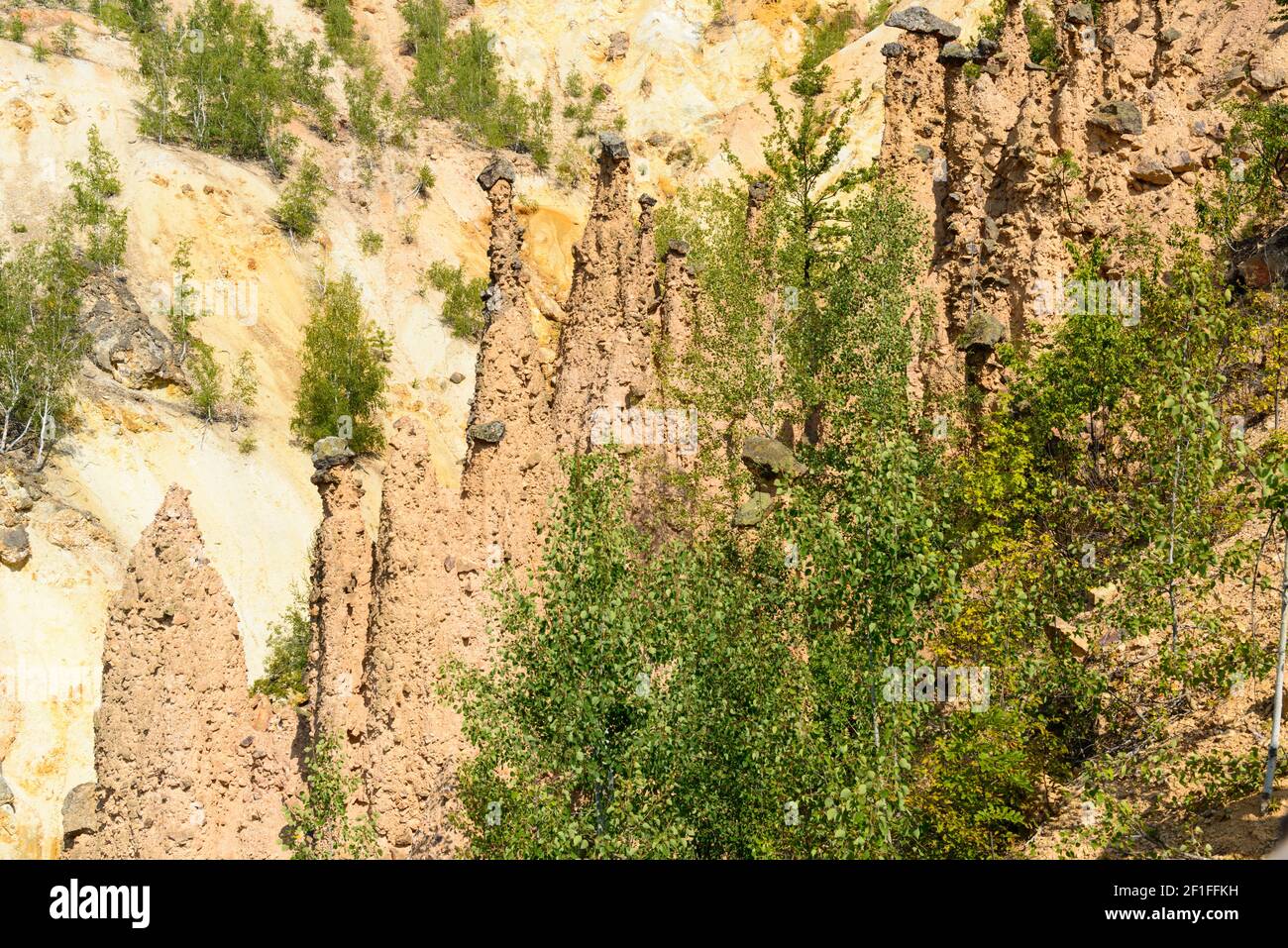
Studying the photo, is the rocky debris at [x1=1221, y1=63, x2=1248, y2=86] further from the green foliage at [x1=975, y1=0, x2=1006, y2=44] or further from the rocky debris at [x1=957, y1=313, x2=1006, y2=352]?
the green foliage at [x1=975, y1=0, x2=1006, y2=44]

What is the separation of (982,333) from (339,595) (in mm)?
13808

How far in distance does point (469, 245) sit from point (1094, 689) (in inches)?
2107

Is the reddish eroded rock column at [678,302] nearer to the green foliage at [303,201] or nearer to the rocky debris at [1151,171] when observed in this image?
the rocky debris at [1151,171]

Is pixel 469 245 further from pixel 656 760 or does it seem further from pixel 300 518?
pixel 656 760

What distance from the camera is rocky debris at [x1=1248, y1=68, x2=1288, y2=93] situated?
2928 centimetres

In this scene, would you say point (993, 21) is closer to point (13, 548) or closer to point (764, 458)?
point (764, 458)

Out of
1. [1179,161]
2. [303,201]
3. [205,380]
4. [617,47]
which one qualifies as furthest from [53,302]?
[617,47]

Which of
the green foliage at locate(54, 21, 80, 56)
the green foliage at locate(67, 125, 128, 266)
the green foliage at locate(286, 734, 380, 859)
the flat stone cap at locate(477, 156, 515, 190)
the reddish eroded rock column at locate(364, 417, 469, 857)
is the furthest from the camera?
the green foliage at locate(54, 21, 80, 56)

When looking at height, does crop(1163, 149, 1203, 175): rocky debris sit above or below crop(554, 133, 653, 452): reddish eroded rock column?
above

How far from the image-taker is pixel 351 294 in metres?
57.6

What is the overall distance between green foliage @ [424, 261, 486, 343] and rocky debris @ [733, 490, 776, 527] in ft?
112

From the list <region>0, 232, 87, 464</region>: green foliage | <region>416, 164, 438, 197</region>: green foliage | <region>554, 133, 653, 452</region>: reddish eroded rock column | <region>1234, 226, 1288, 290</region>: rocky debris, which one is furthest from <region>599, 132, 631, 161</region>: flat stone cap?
<region>416, 164, 438, 197</region>: green foliage
